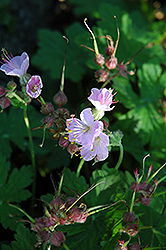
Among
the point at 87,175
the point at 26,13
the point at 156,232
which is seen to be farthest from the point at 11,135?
the point at 26,13

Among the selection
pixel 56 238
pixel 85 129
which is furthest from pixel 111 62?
pixel 56 238

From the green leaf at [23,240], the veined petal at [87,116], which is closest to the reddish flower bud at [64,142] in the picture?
the veined petal at [87,116]

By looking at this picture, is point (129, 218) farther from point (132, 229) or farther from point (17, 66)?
point (17, 66)

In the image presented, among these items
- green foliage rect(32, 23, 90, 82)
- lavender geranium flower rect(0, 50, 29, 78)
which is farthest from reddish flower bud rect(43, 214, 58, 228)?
green foliage rect(32, 23, 90, 82)

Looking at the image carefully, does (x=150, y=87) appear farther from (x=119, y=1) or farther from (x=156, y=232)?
(x=119, y=1)

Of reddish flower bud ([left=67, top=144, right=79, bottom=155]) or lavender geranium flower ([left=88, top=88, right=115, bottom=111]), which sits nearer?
lavender geranium flower ([left=88, top=88, right=115, bottom=111])

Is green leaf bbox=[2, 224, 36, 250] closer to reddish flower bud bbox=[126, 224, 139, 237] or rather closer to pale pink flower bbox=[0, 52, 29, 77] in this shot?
reddish flower bud bbox=[126, 224, 139, 237]
